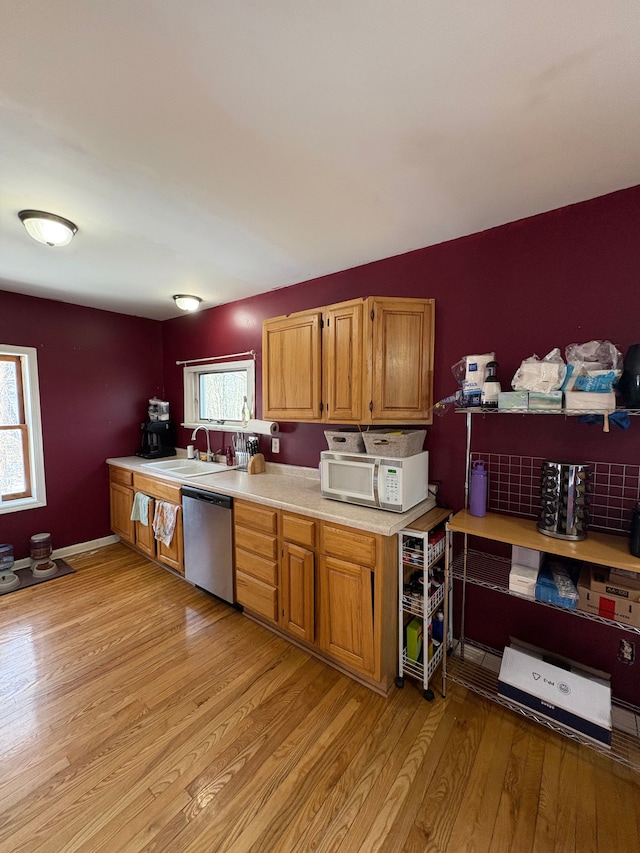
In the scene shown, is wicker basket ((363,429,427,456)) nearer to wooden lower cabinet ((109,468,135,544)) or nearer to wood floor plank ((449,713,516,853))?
wood floor plank ((449,713,516,853))

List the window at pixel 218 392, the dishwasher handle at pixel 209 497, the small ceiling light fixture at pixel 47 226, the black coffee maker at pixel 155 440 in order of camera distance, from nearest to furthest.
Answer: the small ceiling light fixture at pixel 47 226 → the dishwasher handle at pixel 209 497 → the window at pixel 218 392 → the black coffee maker at pixel 155 440

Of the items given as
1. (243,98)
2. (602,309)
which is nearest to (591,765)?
(602,309)

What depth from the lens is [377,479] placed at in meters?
1.90

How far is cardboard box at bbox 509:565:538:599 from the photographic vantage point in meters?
1.58

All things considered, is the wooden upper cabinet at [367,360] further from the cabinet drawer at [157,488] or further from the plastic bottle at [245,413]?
the cabinet drawer at [157,488]

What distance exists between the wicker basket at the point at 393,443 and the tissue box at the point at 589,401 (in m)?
0.73

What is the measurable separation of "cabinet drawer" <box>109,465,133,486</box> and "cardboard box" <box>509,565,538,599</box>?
10.7 ft

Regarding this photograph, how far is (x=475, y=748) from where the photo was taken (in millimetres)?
1524

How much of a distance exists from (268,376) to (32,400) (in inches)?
95.0

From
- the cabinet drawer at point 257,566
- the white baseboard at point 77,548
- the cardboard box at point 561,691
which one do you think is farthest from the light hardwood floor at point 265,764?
the white baseboard at point 77,548

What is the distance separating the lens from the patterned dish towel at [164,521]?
9.39 feet

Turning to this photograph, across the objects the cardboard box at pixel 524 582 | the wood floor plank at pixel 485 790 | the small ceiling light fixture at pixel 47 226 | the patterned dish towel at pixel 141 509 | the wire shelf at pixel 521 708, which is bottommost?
the wood floor plank at pixel 485 790

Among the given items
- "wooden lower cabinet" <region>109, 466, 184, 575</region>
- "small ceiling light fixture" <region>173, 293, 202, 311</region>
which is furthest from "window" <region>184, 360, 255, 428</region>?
"wooden lower cabinet" <region>109, 466, 184, 575</region>

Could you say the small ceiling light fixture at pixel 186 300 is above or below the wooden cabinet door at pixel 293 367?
above
